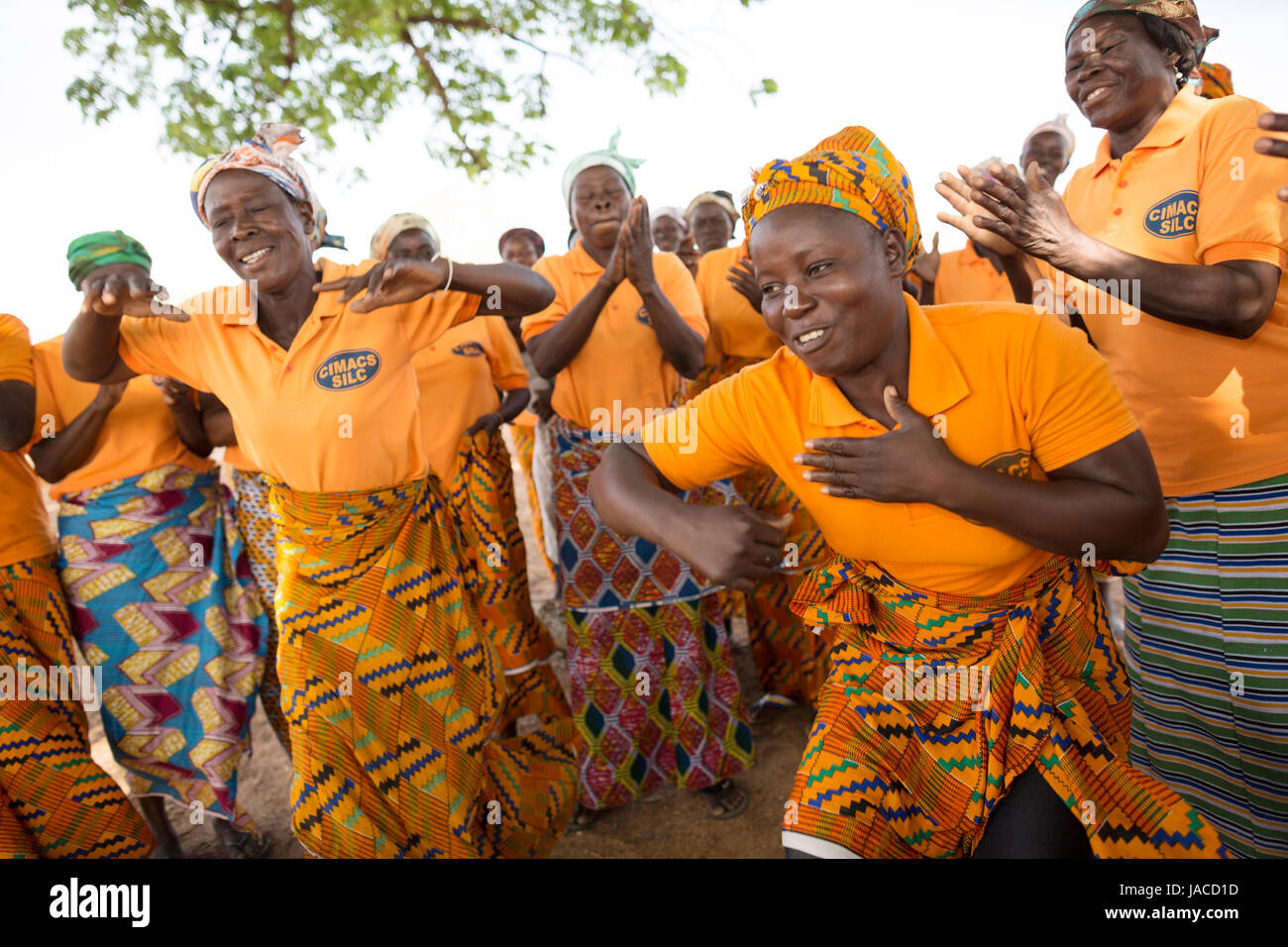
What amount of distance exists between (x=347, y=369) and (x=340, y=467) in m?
0.31

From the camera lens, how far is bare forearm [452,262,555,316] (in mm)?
2600

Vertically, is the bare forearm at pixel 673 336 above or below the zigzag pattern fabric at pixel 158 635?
above

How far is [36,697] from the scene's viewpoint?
286cm

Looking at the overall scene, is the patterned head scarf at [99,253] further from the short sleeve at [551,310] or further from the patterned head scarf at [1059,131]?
the patterned head scarf at [1059,131]

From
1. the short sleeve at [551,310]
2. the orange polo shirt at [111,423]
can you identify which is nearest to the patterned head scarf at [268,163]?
the orange polo shirt at [111,423]

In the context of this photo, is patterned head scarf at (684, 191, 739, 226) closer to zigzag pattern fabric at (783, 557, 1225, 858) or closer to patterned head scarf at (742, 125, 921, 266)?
patterned head scarf at (742, 125, 921, 266)

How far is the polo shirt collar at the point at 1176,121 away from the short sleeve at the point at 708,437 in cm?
143

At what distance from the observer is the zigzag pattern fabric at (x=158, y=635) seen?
3.21 m

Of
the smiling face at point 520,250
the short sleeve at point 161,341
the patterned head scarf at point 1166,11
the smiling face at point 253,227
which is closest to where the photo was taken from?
the patterned head scarf at point 1166,11

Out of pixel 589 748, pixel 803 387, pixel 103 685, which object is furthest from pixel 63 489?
pixel 803 387

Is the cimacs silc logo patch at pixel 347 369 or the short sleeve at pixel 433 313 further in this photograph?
the short sleeve at pixel 433 313

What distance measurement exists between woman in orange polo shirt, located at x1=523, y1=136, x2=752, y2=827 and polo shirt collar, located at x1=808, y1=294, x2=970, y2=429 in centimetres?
160

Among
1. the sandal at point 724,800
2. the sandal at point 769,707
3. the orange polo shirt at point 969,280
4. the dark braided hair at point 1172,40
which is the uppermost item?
the dark braided hair at point 1172,40

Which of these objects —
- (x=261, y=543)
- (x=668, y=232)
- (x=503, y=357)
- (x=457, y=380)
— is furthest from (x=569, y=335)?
(x=668, y=232)
